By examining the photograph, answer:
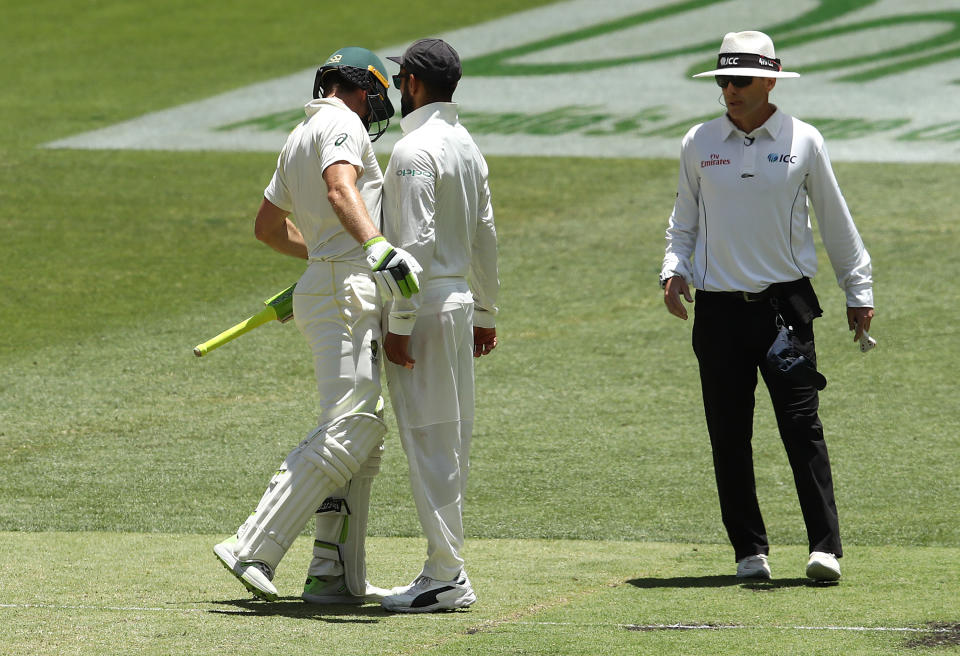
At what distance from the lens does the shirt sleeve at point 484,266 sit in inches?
189

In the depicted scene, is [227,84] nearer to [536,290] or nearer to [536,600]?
[536,290]

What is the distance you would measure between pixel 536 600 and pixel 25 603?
5.14 feet

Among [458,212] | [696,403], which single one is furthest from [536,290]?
[458,212]

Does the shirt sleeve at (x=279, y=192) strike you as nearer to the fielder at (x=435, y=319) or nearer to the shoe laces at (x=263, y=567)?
the fielder at (x=435, y=319)

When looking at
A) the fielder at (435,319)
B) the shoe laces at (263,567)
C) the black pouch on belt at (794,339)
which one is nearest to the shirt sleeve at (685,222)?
the black pouch on belt at (794,339)

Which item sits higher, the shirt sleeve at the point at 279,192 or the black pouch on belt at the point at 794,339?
the shirt sleeve at the point at 279,192

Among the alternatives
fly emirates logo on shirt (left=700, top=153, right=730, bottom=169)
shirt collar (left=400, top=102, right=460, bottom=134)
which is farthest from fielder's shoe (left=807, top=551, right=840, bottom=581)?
shirt collar (left=400, top=102, right=460, bottom=134)

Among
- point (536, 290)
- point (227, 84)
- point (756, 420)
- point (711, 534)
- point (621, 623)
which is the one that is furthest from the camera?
point (227, 84)

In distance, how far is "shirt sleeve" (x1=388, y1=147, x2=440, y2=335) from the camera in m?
4.48

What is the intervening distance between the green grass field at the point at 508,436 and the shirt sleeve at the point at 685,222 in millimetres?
1076

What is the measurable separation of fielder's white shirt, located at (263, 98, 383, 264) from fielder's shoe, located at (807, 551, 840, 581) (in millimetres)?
1750

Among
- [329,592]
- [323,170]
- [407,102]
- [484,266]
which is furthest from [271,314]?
[329,592]

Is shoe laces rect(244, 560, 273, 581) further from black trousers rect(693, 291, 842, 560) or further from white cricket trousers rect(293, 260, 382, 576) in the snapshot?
black trousers rect(693, 291, 842, 560)

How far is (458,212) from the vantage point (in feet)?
15.3
